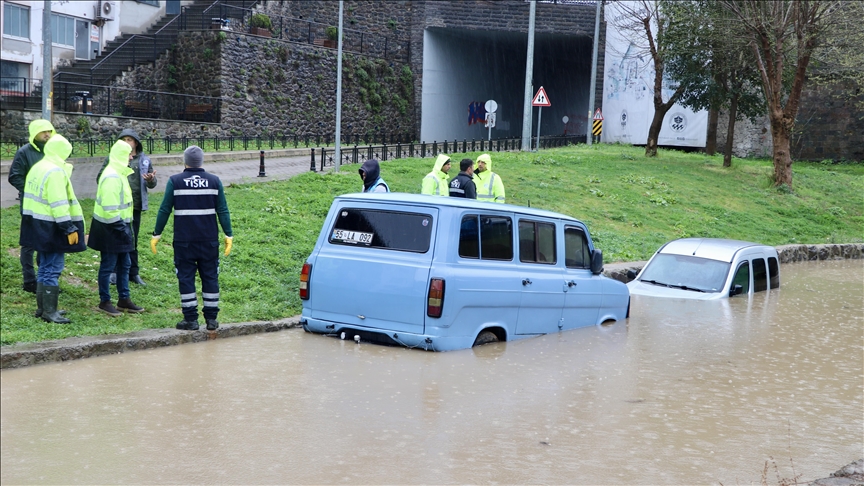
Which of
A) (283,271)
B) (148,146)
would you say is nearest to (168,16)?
(148,146)

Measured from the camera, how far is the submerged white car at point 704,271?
1248 cm

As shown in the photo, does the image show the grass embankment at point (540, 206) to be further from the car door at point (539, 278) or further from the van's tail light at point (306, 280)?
the car door at point (539, 278)

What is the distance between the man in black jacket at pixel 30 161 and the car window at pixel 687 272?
27.0ft

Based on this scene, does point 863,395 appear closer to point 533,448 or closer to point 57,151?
point 533,448

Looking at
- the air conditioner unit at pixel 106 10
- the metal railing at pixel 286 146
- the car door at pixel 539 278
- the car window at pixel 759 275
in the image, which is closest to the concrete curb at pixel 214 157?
the metal railing at pixel 286 146

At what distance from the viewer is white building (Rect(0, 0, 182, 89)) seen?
112 feet

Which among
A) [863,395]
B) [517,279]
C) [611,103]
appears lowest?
[863,395]

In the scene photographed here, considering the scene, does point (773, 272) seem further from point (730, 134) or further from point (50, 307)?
point (730, 134)

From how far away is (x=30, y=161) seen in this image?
31.6 ft

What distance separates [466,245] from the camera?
342 inches

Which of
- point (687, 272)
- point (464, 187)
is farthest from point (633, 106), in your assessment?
point (464, 187)

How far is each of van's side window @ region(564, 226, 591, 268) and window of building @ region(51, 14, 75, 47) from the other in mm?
32010

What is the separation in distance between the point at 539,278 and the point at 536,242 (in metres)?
0.39

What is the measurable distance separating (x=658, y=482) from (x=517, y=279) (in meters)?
3.61
